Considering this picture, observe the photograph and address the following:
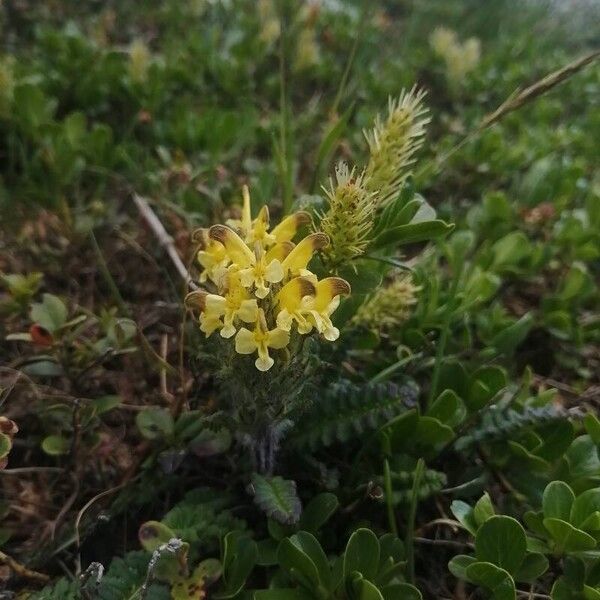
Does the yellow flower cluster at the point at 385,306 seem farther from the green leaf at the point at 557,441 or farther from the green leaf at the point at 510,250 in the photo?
the green leaf at the point at 510,250

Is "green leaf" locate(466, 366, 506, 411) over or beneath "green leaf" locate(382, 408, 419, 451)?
over

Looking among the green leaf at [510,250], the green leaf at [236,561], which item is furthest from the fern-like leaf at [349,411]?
the green leaf at [510,250]

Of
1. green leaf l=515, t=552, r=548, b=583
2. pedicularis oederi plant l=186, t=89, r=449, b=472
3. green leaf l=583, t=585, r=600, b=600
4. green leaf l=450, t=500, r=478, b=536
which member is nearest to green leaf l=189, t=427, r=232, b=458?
pedicularis oederi plant l=186, t=89, r=449, b=472

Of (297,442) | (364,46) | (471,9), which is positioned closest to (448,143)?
(364,46)

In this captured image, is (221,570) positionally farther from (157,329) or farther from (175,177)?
(175,177)

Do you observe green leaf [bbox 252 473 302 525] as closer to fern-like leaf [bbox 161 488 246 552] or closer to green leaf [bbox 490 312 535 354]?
fern-like leaf [bbox 161 488 246 552]

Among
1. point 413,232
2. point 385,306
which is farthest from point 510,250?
point 413,232
